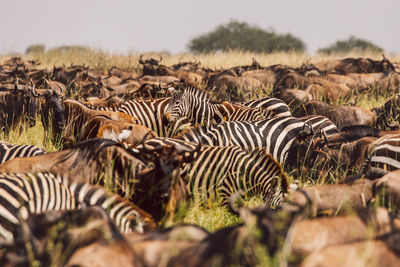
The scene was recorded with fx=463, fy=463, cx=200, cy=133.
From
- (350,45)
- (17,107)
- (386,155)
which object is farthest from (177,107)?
(350,45)

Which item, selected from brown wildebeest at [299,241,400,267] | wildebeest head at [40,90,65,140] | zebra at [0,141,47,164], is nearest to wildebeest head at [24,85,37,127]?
wildebeest head at [40,90,65,140]

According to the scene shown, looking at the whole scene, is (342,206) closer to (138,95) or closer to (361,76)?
(138,95)

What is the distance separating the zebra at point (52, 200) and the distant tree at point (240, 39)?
3904cm

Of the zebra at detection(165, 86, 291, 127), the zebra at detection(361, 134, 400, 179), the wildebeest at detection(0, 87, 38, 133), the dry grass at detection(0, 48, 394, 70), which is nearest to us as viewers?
the zebra at detection(361, 134, 400, 179)

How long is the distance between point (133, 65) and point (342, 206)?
655 inches

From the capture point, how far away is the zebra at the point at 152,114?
21.8 feet

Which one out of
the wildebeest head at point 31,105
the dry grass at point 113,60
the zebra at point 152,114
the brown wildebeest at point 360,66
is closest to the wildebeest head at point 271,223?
the zebra at point 152,114

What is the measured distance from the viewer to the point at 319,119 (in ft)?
23.2

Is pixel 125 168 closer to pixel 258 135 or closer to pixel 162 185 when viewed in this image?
pixel 162 185

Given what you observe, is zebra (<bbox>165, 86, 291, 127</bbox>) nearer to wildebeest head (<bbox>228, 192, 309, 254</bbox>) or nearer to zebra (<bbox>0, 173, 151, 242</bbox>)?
zebra (<bbox>0, 173, 151, 242</bbox>)

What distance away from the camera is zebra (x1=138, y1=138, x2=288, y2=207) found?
14.0ft

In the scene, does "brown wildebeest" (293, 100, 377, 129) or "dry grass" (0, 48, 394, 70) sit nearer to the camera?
"brown wildebeest" (293, 100, 377, 129)

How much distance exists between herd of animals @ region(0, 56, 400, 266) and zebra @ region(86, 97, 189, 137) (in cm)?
2

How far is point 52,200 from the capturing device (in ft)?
10.8
